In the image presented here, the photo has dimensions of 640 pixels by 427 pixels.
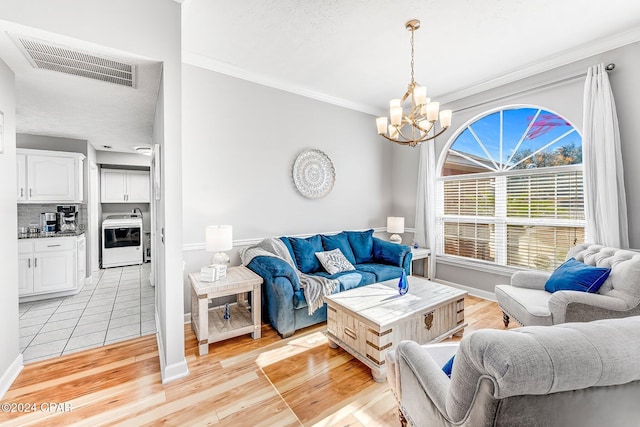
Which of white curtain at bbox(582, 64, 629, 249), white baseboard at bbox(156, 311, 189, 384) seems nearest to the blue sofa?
white baseboard at bbox(156, 311, 189, 384)

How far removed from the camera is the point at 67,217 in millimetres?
4617

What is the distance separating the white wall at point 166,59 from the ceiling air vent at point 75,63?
0.24m

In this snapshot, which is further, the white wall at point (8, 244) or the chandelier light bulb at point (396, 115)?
the chandelier light bulb at point (396, 115)

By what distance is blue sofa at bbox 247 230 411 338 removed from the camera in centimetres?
273

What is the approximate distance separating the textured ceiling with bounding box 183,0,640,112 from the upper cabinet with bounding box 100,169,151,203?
4.57m

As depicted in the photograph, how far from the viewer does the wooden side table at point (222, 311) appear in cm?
247

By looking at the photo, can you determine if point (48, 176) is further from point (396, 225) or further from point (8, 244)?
point (396, 225)

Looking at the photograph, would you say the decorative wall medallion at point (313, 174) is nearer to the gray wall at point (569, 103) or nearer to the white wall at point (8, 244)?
the gray wall at point (569, 103)

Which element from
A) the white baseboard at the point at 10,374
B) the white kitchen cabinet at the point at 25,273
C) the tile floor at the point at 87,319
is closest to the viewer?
the white baseboard at the point at 10,374

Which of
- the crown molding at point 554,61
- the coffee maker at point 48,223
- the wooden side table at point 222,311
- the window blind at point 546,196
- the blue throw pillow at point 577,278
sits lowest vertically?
the wooden side table at point 222,311

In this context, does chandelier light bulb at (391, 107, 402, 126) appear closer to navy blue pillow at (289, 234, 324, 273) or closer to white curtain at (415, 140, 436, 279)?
navy blue pillow at (289, 234, 324, 273)

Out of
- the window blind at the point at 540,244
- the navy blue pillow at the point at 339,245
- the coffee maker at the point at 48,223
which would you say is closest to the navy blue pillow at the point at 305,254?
the navy blue pillow at the point at 339,245

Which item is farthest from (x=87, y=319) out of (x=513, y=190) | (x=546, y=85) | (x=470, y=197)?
(x=546, y=85)

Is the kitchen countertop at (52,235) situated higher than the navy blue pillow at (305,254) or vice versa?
the kitchen countertop at (52,235)
